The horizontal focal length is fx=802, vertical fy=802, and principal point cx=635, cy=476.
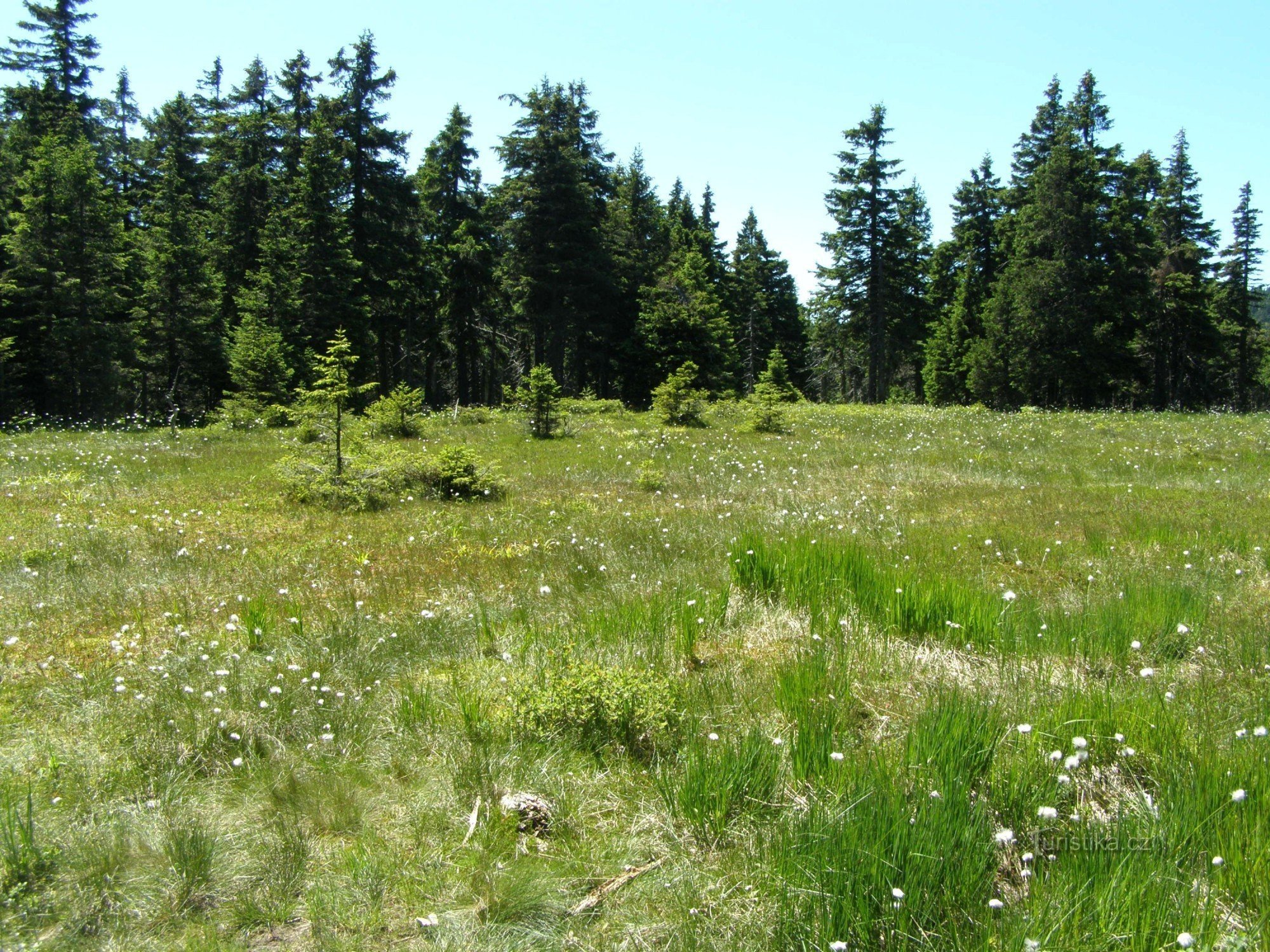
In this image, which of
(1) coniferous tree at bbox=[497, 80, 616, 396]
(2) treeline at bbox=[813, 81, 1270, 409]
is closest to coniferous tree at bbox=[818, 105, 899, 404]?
(2) treeline at bbox=[813, 81, 1270, 409]

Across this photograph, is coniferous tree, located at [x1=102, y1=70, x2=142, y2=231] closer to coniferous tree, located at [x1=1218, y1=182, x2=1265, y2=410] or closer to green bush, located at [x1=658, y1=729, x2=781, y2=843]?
green bush, located at [x1=658, y1=729, x2=781, y2=843]

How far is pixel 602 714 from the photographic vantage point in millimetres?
4832

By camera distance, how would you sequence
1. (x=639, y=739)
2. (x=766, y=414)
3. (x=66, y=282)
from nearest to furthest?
(x=639, y=739) → (x=766, y=414) → (x=66, y=282)

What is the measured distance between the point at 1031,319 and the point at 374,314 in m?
33.6

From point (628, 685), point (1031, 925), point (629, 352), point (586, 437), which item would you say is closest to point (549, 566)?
point (628, 685)

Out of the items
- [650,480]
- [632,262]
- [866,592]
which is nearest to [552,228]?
[632,262]

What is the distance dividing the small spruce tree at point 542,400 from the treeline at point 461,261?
33.8 ft

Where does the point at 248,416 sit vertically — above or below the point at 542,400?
below

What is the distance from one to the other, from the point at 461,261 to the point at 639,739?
42497 millimetres

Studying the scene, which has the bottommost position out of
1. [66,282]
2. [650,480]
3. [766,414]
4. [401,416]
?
[650,480]

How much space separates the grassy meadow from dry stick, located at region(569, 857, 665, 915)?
0.01 m

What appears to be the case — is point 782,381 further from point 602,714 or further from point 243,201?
point 602,714

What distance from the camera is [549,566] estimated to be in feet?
28.9

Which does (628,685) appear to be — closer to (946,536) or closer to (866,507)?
(946,536)
